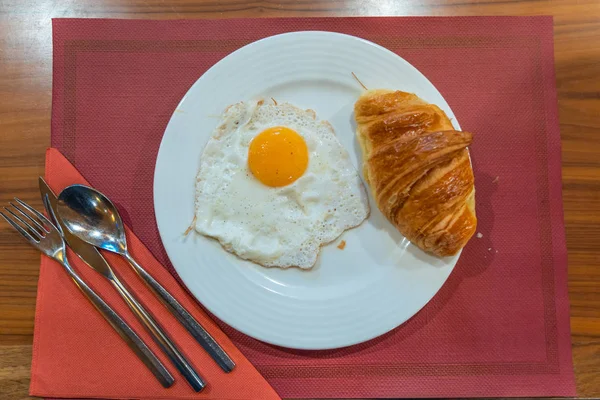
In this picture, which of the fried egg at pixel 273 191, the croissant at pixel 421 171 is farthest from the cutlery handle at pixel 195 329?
the croissant at pixel 421 171

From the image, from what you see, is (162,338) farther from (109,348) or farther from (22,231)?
(22,231)

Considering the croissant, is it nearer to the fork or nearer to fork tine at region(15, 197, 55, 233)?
the fork

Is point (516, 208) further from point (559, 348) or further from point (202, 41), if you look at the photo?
point (202, 41)

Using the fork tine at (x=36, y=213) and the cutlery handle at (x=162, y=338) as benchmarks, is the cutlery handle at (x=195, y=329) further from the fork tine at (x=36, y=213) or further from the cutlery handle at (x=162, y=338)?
the fork tine at (x=36, y=213)

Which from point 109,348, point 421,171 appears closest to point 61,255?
point 109,348

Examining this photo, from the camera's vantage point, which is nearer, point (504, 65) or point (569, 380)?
point (569, 380)

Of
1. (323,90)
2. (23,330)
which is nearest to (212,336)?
(23,330)

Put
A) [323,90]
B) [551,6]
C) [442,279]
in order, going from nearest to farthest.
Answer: [442,279]
[323,90]
[551,6]
